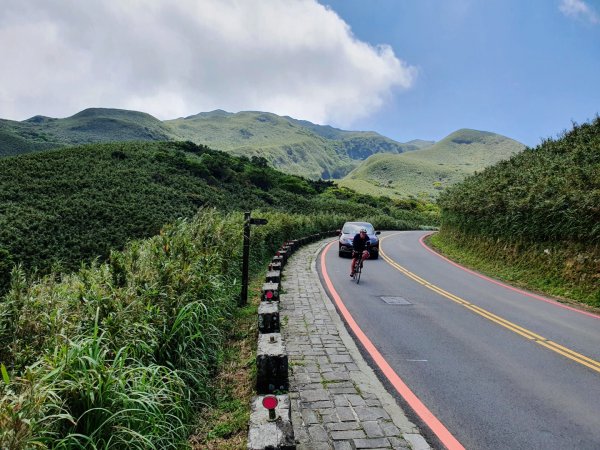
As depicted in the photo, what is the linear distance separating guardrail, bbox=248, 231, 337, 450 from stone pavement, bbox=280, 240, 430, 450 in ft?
1.01

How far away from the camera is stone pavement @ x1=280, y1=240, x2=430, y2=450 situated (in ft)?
12.5

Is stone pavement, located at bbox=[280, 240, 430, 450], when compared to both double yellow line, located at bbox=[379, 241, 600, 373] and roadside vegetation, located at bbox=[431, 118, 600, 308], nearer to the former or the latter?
double yellow line, located at bbox=[379, 241, 600, 373]

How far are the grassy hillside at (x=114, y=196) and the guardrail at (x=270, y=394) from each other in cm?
2262

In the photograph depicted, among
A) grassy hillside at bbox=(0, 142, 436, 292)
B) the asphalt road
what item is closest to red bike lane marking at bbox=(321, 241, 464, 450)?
the asphalt road

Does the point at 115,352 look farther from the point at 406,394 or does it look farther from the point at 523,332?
the point at 523,332

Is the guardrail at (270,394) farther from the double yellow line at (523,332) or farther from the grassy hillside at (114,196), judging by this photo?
the grassy hillside at (114,196)

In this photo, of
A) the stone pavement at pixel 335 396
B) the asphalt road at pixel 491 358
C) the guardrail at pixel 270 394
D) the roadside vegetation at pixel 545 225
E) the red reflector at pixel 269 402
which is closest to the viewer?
the guardrail at pixel 270 394

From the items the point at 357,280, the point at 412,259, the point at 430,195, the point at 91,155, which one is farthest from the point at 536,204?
the point at 430,195

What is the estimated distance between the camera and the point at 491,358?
20.2ft

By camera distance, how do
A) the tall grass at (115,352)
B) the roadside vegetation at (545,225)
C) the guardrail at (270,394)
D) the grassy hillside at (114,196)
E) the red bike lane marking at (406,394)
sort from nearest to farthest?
the tall grass at (115,352) < the guardrail at (270,394) < the red bike lane marking at (406,394) < the roadside vegetation at (545,225) < the grassy hillside at (114,196)

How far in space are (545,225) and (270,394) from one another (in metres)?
13.0

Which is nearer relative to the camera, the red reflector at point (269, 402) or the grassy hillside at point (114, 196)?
the red reflector at point (269, 402)

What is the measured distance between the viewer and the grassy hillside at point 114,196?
31.7 metres

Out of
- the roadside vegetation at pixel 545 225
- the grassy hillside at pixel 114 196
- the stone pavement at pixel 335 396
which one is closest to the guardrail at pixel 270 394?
the stone pavement at pixel 335 396
